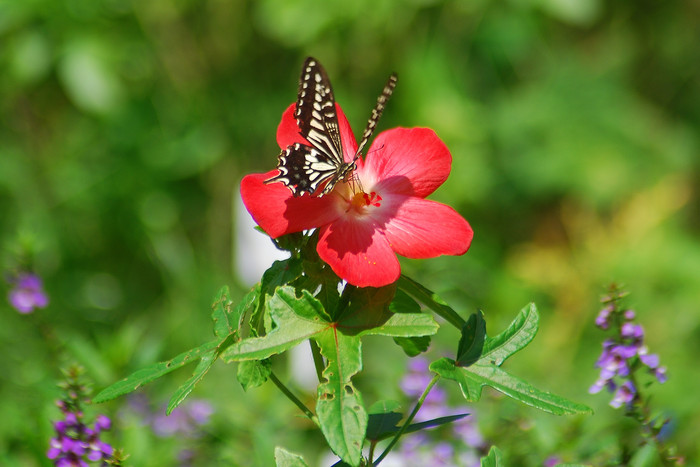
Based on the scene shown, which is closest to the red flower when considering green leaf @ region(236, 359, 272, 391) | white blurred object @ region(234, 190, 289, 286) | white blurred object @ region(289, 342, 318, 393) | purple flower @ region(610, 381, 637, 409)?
green leaf @ region(236, 359, 272, 391)

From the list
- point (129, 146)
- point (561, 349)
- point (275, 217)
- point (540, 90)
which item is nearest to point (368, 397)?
point (561, 349)

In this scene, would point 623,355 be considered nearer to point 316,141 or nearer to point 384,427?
point 384,427

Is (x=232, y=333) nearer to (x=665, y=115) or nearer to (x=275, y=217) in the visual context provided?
(x=275, y=217)

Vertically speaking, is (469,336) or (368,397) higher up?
(368,397)

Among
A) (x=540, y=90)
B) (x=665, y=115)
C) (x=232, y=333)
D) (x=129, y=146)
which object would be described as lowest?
(x=232, y=333)

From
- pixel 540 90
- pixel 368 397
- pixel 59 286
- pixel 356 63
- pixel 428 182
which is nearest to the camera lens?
pixel 428 182

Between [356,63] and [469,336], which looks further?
[356,63]

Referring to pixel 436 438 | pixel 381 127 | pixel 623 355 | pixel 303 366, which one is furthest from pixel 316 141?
pixel 381 127
